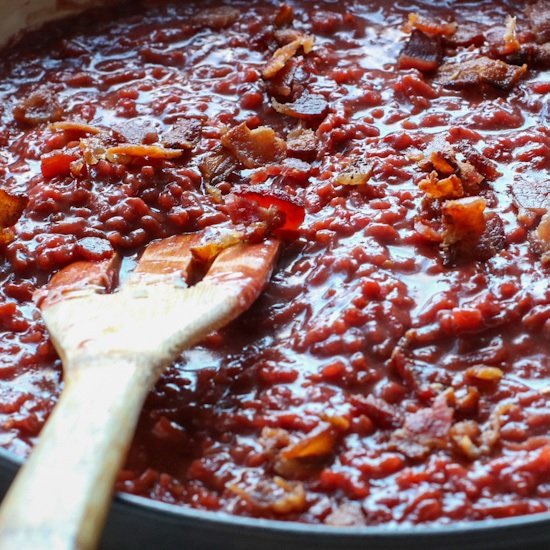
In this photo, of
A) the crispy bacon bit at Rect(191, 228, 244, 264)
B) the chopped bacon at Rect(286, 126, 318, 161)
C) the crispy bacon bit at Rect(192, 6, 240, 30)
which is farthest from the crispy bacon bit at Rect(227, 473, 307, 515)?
the crispy bacon bit at Rect(192, 6, 240, 30)

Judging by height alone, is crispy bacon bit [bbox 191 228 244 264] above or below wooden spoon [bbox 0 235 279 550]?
below

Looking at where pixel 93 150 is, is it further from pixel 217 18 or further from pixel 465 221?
pixel 465 221

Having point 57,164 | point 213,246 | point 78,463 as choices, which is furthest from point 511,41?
point 78,463

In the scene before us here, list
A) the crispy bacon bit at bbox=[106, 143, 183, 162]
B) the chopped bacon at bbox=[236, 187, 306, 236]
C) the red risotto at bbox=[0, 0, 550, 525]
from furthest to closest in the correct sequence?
the crispy bacon bit at bbox=[106, 143, 183, 162] → the chopped bacon at bbox=[236, 187, 306, 236] → the red risotto at bbox=[0, 0, 550, 525]

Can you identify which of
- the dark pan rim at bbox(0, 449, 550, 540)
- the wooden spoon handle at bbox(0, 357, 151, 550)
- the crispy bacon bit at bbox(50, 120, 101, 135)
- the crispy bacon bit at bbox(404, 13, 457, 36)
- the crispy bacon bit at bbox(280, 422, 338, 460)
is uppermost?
→ the crispy bacon bit at bbox(50, 120, 101, 135)

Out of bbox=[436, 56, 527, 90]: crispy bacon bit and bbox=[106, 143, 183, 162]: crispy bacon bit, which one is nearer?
bbox=[106, 143, 183, 162]: crispy bacon bit

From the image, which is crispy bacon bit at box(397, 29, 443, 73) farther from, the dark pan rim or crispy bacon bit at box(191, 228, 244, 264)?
the dark pan rim

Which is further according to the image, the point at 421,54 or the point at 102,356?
the point at 421,54
